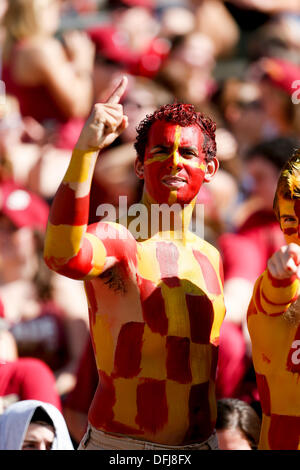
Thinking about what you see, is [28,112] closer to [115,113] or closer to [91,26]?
[91,26]

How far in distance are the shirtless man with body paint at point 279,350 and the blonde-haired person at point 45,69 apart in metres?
3.29

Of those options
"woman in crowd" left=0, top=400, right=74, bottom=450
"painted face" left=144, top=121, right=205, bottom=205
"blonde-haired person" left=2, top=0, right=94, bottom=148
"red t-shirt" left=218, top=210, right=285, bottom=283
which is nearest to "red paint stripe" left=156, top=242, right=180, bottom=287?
"painted face" left=144, top=121, right=205, bottom=205

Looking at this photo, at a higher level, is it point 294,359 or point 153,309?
point 153,309

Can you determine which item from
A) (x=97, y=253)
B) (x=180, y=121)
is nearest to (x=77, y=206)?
(x=97, y=253)

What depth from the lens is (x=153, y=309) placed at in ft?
7.85

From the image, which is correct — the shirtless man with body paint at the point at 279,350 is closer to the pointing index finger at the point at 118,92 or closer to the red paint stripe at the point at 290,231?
the red paint stripe at the point at 290,231

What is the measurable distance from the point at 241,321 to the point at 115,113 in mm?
1751

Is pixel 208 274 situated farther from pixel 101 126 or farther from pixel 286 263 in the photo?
pixel 101 126

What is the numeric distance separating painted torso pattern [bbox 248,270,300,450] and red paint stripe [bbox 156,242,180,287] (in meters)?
0.22

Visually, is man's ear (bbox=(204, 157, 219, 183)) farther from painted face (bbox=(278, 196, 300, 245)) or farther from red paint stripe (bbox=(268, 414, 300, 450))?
red paint stripe (bbox=(268, 414, 300, 450))

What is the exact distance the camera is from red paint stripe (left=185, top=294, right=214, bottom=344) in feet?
7.97

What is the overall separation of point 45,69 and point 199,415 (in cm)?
378

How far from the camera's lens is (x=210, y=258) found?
8.43 feet
